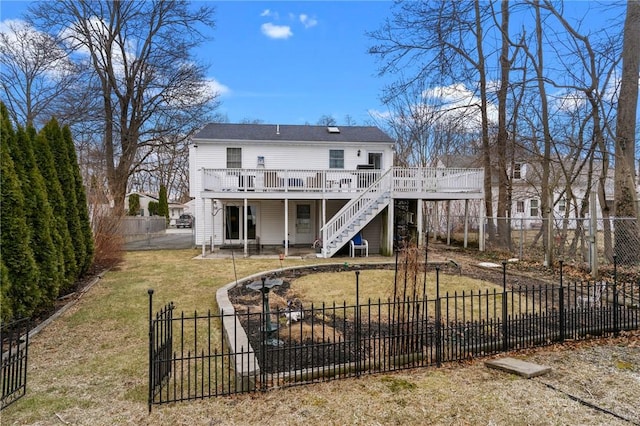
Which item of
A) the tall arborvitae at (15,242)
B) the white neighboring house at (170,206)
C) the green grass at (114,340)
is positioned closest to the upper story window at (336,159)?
the green grass at (114,340)

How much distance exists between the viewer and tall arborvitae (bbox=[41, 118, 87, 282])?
8.24m

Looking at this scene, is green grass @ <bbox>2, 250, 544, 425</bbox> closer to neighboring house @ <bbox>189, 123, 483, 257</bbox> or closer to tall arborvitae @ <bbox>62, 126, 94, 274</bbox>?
tall arborvitae @ <bbox>62, 126, 94, 274</bbox>

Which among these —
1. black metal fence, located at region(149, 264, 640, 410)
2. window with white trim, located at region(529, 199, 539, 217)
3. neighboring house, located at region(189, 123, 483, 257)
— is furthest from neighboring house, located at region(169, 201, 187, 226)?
black metal fence, located at region(149, 264, 640, 410)

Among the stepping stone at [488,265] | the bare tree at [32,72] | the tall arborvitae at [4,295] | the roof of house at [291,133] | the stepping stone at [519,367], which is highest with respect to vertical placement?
the bare tree at [32,72]

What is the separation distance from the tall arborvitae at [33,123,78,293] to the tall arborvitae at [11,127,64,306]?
0.81 m

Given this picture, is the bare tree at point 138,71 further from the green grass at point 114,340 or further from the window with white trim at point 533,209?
the window with white trim at point 533,209

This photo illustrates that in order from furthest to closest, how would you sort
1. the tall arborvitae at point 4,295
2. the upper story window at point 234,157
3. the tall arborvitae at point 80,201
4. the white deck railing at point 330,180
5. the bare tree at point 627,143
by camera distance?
the upper story window at point 234,157 < the white deck railing at point 330,180 < the bare tree at point 627,143 < the tall arborvitae at point 80,201 < the tall arborvitae at point 4,295

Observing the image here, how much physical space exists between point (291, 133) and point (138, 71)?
1225 cm

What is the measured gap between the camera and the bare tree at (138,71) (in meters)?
21.8

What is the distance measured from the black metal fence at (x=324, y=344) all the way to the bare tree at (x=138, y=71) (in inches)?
806

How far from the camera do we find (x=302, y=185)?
14.3 meters

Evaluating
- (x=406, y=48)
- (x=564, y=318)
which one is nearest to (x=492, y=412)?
(x=564, y=318)

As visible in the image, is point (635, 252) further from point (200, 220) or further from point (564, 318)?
point (200, 220)

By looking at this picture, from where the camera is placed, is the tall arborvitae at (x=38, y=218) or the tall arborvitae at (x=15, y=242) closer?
the tall arborvitae at (x=15, y=242)
